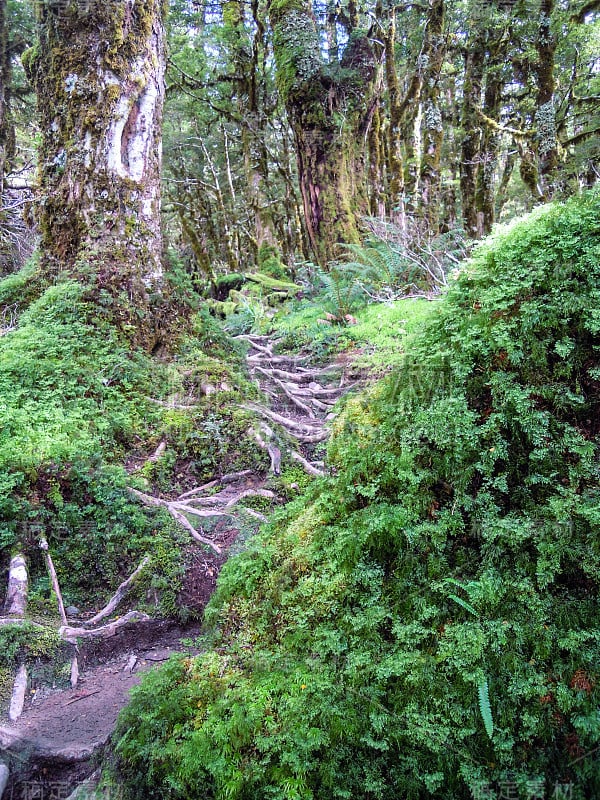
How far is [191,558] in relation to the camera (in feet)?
12.5

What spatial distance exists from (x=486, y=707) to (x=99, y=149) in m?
6.25

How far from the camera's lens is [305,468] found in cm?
475

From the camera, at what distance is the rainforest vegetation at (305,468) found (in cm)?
156

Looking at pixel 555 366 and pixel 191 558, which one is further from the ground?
pixel 555 366

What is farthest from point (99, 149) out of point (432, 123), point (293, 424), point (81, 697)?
point (432, 123)

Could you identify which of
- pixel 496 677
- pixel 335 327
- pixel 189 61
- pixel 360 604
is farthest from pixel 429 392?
pixel 189 61

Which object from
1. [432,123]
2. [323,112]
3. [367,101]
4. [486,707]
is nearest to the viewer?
[486,707]

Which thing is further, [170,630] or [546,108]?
[546,108]

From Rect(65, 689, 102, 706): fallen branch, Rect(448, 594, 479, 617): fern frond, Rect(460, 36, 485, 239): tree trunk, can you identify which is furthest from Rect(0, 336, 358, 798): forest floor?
Rect(460, 36, 485, 239): tree trunk

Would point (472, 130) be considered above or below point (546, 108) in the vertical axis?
above

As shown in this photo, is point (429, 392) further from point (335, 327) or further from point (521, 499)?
point (335, 327)

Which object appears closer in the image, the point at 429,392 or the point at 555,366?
the point at 555,366

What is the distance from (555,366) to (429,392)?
19.6 inches

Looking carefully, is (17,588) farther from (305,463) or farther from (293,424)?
(293,424)
